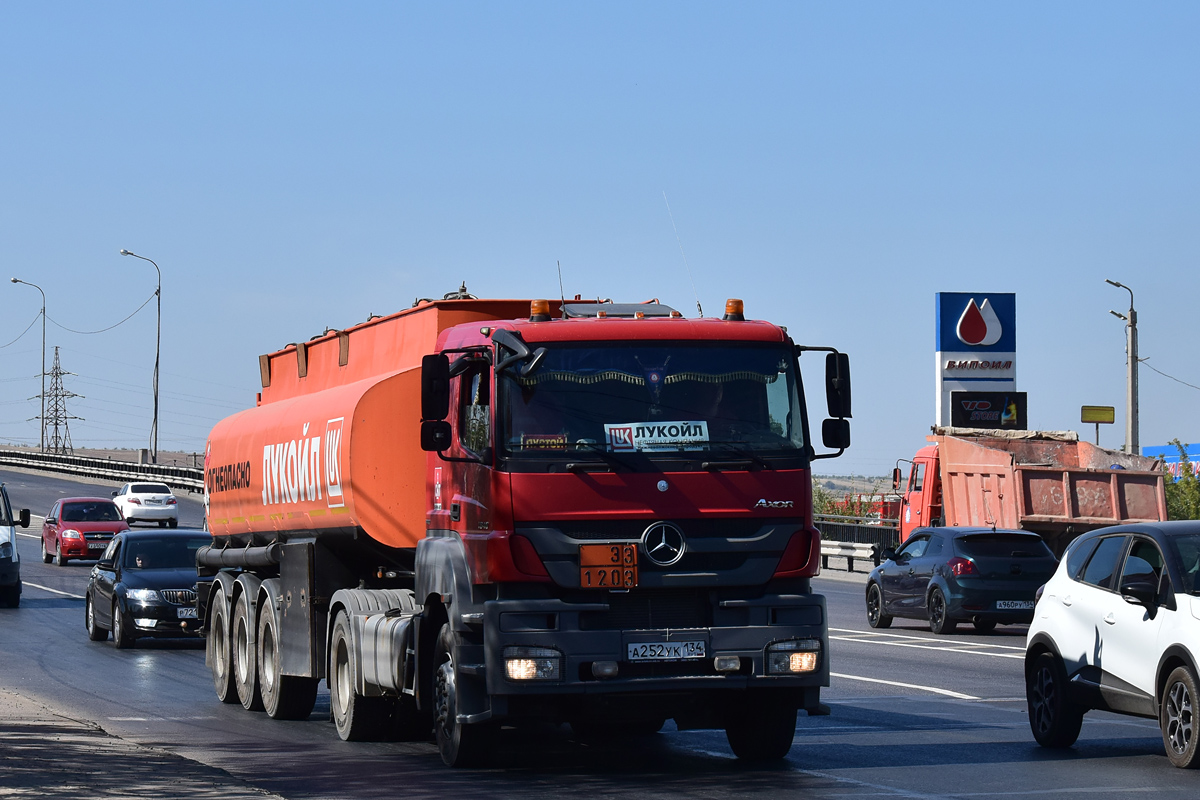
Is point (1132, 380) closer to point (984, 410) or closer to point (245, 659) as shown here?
point (984, 410)

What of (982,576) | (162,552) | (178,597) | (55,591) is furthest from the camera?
(55,591)

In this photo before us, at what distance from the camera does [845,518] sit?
4791 cm

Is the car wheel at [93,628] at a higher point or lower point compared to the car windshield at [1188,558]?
lower

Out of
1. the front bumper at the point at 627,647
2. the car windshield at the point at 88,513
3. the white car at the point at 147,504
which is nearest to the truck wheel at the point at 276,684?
the front bumper at the point at 627,647

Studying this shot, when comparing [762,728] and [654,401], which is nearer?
[654,401]

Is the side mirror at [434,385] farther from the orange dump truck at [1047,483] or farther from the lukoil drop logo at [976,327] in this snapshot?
the lukoil drop logo at [976,327]

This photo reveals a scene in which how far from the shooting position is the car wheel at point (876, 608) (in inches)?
1078

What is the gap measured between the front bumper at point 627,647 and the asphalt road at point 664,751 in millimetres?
592

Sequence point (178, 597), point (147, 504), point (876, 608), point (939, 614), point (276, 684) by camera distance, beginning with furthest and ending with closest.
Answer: point (147, 504) → point (876, 608) → point (939, 614) → point (178, 597) → point (276, 684)

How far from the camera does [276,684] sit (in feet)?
50.6

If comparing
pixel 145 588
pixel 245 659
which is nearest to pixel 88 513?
pixel 145 588

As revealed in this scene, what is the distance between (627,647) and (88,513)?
34966 millimetres

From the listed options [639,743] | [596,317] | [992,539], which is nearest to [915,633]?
[992,539]

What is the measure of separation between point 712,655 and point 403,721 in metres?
3.52
